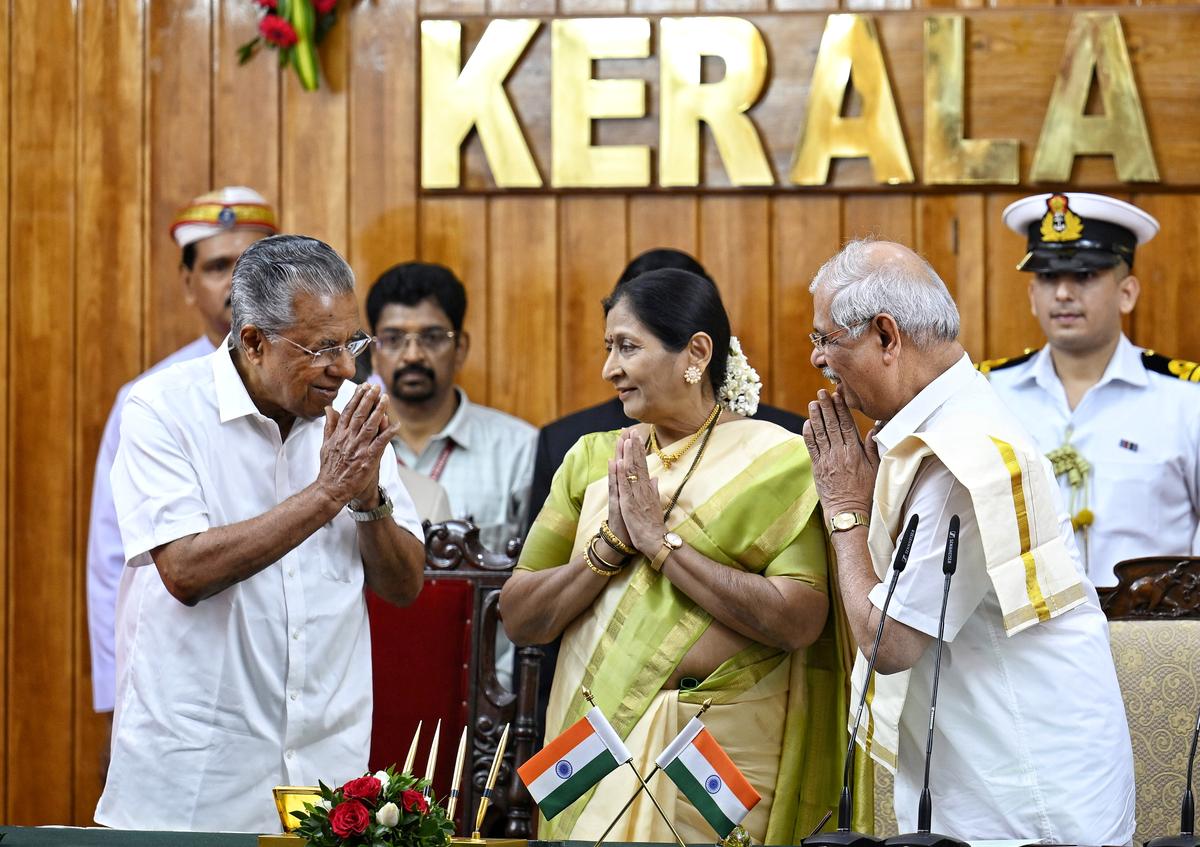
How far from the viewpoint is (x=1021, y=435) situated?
2266mm

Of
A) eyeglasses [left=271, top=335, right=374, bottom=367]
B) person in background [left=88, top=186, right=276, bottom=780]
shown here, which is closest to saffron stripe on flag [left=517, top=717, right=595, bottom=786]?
eyeglasses [left=271, top=335, right=374, bottom=367]

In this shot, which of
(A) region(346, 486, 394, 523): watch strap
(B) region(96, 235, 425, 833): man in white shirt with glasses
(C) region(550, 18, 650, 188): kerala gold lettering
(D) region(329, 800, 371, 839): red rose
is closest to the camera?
(D) region(329, 800, 371, 839): red rose

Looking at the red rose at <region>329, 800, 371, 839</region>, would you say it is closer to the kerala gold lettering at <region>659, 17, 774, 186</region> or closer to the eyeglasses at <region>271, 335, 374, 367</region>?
the eyeglasses at <region>271, 335, 374, 367</region>

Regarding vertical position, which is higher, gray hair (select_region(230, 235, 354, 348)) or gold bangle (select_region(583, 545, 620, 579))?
gray hair (select_region(230, 235, 354, 348))

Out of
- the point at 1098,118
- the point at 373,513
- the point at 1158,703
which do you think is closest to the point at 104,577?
the point at 373,513

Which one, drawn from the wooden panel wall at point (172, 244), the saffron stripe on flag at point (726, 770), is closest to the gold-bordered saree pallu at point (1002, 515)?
the saffron stripe on flag at point (726, 770)

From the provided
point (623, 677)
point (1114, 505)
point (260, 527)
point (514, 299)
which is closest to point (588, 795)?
point (623, 677)

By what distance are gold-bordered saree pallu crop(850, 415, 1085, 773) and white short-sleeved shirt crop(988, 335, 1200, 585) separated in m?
1.60

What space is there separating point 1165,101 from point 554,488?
2.33 metres

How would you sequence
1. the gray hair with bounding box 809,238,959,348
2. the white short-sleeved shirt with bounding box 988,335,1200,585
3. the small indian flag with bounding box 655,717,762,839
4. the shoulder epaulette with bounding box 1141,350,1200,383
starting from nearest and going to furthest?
1. the small indian flag with bounding box 655,717,762,839
2. the gray hair with bounding box 809,238,959,348
3. the white short-sleeved shirt with bounding box 988,335,1200,585
4. the shoulder epaulette with bounding box 1141,350,1200,383

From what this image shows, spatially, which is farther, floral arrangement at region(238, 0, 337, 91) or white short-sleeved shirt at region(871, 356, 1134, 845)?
floral arrangement at region(238, 0, 337, 91)

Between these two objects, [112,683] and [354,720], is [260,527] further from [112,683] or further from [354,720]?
[112,683]

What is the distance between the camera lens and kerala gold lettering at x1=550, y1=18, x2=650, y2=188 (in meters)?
4.35

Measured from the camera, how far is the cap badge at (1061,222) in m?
3.96
